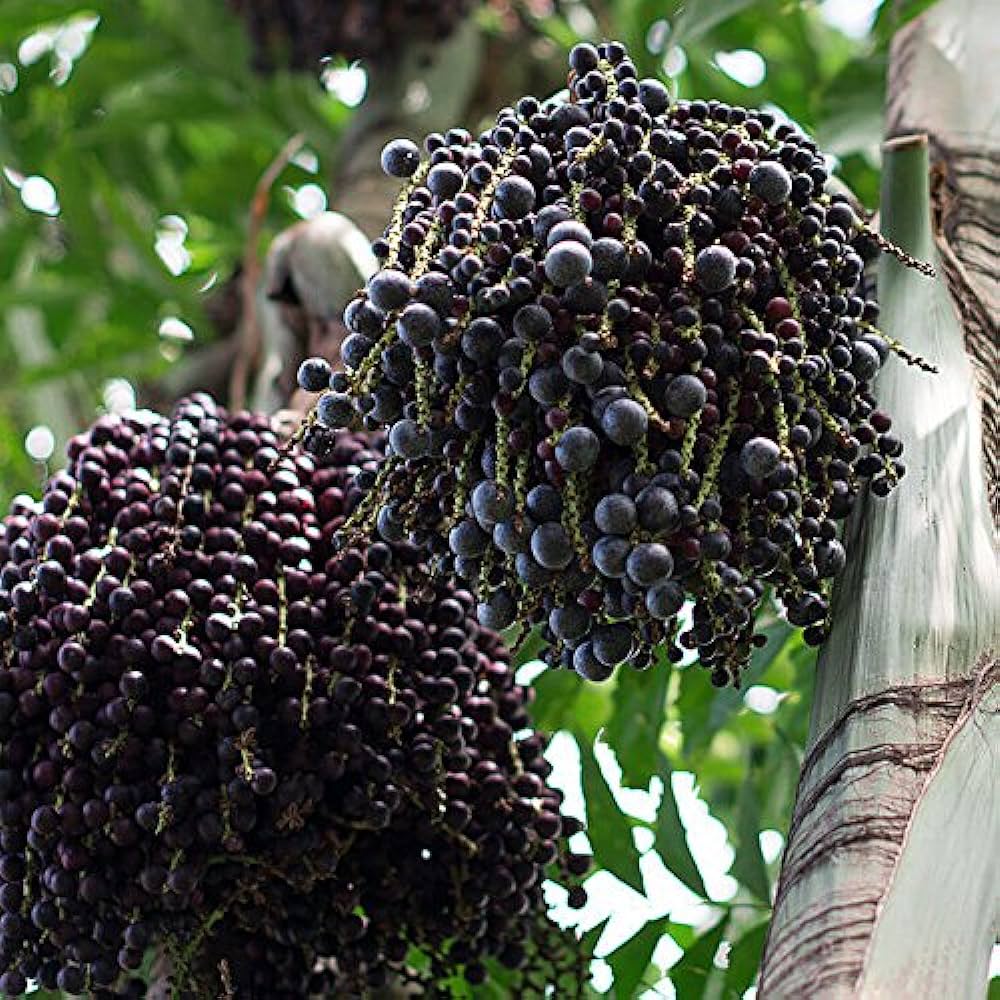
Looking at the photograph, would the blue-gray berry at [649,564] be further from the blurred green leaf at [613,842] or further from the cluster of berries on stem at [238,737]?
the blurred green leaf at [613,842]

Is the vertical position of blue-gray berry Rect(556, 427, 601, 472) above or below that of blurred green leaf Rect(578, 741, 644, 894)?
below

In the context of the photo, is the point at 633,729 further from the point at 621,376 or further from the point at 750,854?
the point at 621,376

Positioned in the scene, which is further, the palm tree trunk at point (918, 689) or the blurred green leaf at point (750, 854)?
the blurred green leaf at point (750, 854)

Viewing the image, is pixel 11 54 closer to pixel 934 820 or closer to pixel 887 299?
pixel 887 299

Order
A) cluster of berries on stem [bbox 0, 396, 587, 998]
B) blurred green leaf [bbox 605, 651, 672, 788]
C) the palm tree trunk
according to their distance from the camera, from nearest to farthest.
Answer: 1. the palm tree trunk
2. cluster of berries on stem [bbox 0, 396, 587, 998]
3. blurred green leaf [bbox 605, 651, 672, 788]

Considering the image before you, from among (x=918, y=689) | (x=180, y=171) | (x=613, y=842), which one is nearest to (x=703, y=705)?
(x=613, y=842)

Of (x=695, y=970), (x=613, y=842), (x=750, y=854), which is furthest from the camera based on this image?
(x=750, y=854)

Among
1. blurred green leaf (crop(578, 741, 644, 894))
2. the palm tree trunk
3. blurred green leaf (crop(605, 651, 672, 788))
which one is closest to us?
the palm tree trunk

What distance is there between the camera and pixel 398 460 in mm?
1021

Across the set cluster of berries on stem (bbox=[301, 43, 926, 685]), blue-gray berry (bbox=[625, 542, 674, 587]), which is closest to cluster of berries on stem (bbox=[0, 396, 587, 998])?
cluster of berries on stem (bbox=[301, 43, 926, 685])

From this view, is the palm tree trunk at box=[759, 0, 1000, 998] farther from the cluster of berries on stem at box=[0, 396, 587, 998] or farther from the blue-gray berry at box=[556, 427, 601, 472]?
the cluster of berries on stem at box=[0, 396, 587, 998]

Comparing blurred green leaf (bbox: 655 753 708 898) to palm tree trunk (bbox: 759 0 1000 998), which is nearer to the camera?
palm tree trunk (bbox: 759 0 1000 998)

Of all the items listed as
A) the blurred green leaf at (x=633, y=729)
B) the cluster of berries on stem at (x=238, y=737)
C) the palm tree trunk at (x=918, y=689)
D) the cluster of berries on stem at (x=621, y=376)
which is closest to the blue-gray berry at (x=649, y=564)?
the cluster of berries on stem at (x=621, y=376)

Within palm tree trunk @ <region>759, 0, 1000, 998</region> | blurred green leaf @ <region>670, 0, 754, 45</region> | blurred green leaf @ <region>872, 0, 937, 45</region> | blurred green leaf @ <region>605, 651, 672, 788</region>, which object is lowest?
palm tree trunk @ <region>759, 0, 1000, 998</region>
